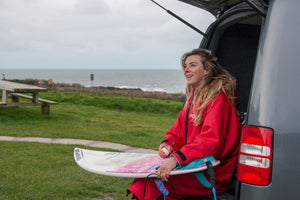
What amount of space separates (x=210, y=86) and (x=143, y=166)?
0.86m

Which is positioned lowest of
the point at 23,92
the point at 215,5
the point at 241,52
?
the point at 23,92

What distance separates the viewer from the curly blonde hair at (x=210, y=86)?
2645 millimetres

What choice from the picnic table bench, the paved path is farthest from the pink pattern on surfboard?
the picnic table bench

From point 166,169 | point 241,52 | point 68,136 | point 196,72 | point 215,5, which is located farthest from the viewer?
point 68,136

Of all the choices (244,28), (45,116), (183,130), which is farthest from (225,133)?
(45,116)

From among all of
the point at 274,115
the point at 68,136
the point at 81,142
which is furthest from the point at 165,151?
the point at 68,136

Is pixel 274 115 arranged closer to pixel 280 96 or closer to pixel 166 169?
pixel 280 96

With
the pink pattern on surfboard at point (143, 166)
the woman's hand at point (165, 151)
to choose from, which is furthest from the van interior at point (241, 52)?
the pink pattern on surfboard at point (143, 166)

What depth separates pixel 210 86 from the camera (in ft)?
9.12

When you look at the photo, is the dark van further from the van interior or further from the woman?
the van interior

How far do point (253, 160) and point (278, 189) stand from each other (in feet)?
0.67

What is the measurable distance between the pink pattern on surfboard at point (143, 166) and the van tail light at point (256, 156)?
2.35 ft

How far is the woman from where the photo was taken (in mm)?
2383

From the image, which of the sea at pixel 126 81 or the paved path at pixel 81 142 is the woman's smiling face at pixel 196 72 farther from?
the sea at pixel 126 81
